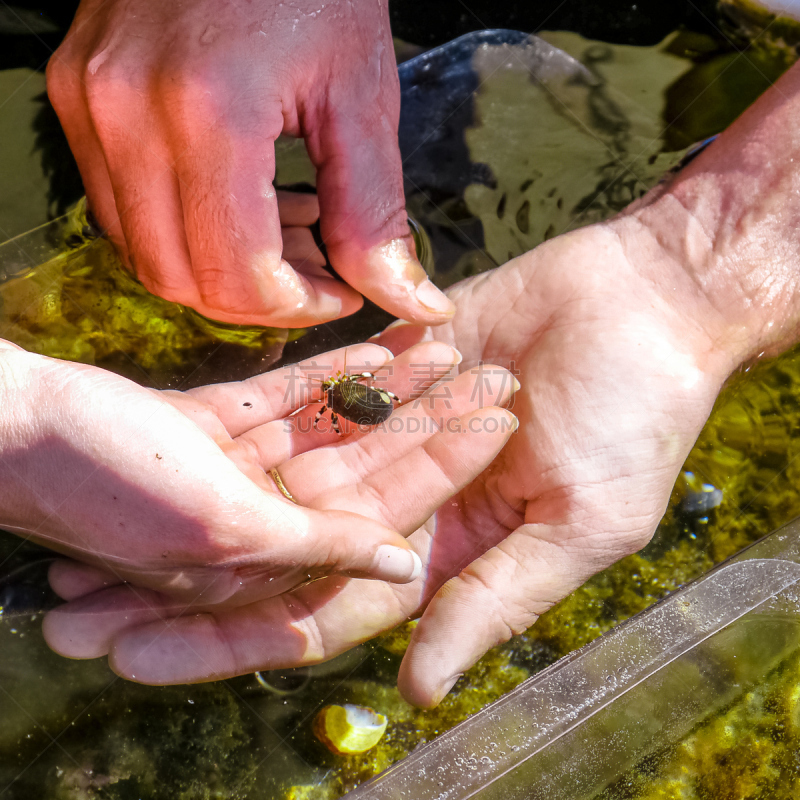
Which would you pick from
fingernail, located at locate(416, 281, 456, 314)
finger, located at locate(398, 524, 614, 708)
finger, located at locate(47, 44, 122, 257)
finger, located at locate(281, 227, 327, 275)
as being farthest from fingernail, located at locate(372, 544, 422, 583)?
finger, located at locate(47, 44, 122, 257)

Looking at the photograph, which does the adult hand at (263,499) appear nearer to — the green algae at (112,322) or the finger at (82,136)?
the green algae at (112,322)

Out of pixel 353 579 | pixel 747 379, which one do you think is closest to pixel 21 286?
pixel 353 579

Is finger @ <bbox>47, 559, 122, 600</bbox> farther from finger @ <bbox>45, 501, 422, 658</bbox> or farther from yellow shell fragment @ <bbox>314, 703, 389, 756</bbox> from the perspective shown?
yellow shell fragment @ <bbox>314, 703, 389, 756</bbox>

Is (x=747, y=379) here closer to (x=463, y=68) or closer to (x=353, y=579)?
(x=353, y=579)

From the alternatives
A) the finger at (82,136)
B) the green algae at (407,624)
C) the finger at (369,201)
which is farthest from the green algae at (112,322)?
the finger at (369,201)

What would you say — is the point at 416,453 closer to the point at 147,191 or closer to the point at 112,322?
the point at 147,191

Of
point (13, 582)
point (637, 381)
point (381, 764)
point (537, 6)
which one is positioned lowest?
point (381, 764)

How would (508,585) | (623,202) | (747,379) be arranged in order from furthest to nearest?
(623,202)
(747,379)
(508,585)
